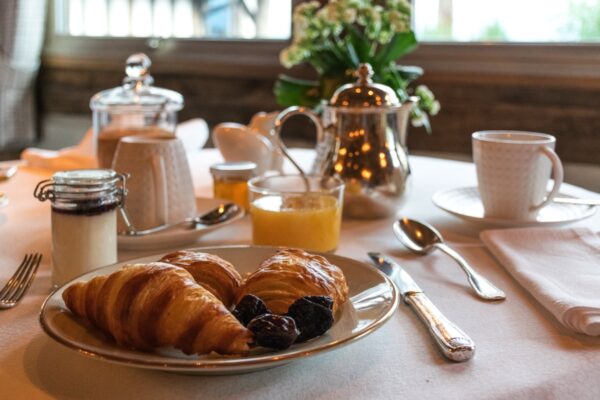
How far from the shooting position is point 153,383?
0.55 meters

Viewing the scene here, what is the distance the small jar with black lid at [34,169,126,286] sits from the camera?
0.76 meters

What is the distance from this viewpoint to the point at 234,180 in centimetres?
116

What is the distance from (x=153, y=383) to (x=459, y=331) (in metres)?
0.27

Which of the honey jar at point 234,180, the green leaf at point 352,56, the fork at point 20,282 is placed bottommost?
the fork at point 20,282

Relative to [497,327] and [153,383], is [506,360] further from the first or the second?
[153,383]

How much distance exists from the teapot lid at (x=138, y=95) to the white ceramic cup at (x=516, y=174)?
2.06 feet

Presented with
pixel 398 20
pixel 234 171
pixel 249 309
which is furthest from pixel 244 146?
pixel 249 309

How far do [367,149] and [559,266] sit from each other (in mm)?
366

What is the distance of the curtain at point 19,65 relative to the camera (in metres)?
3.09

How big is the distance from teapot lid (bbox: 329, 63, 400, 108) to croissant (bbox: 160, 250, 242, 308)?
0.50m

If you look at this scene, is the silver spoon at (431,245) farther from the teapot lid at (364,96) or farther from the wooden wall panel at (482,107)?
the wooden wall panel at (482,107)

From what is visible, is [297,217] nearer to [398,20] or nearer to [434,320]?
[434,320]

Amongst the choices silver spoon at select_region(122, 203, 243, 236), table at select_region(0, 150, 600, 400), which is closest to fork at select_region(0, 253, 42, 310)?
table at select_region(0, 150, 600, 400)

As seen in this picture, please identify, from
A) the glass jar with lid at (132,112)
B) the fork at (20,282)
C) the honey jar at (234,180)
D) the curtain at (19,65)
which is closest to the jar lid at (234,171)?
the honey jar at (234,180)
